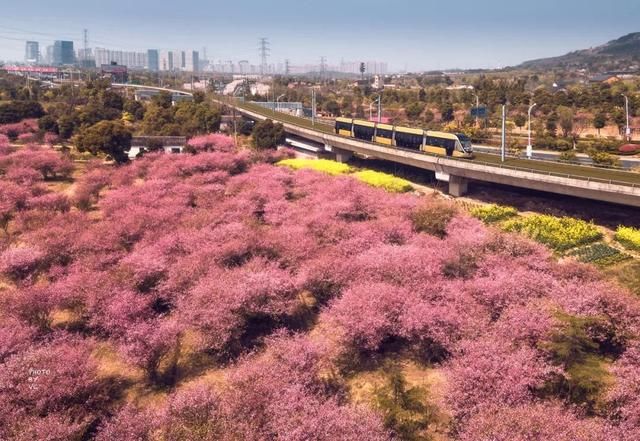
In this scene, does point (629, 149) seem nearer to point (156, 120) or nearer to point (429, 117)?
point (429, 117)

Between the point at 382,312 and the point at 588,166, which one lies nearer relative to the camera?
the point at 382,312

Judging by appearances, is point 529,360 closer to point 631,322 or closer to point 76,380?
point 631,322

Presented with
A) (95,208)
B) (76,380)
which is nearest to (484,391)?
(76,380)

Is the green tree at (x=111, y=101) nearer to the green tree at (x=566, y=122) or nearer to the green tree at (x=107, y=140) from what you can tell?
the green tree at (x=107, y=140)

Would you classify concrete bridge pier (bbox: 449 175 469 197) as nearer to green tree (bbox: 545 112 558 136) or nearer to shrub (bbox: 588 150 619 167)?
shrub (bbox: 588 150 619 167)

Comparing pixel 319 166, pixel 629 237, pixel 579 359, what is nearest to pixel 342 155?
pixel 319 166
